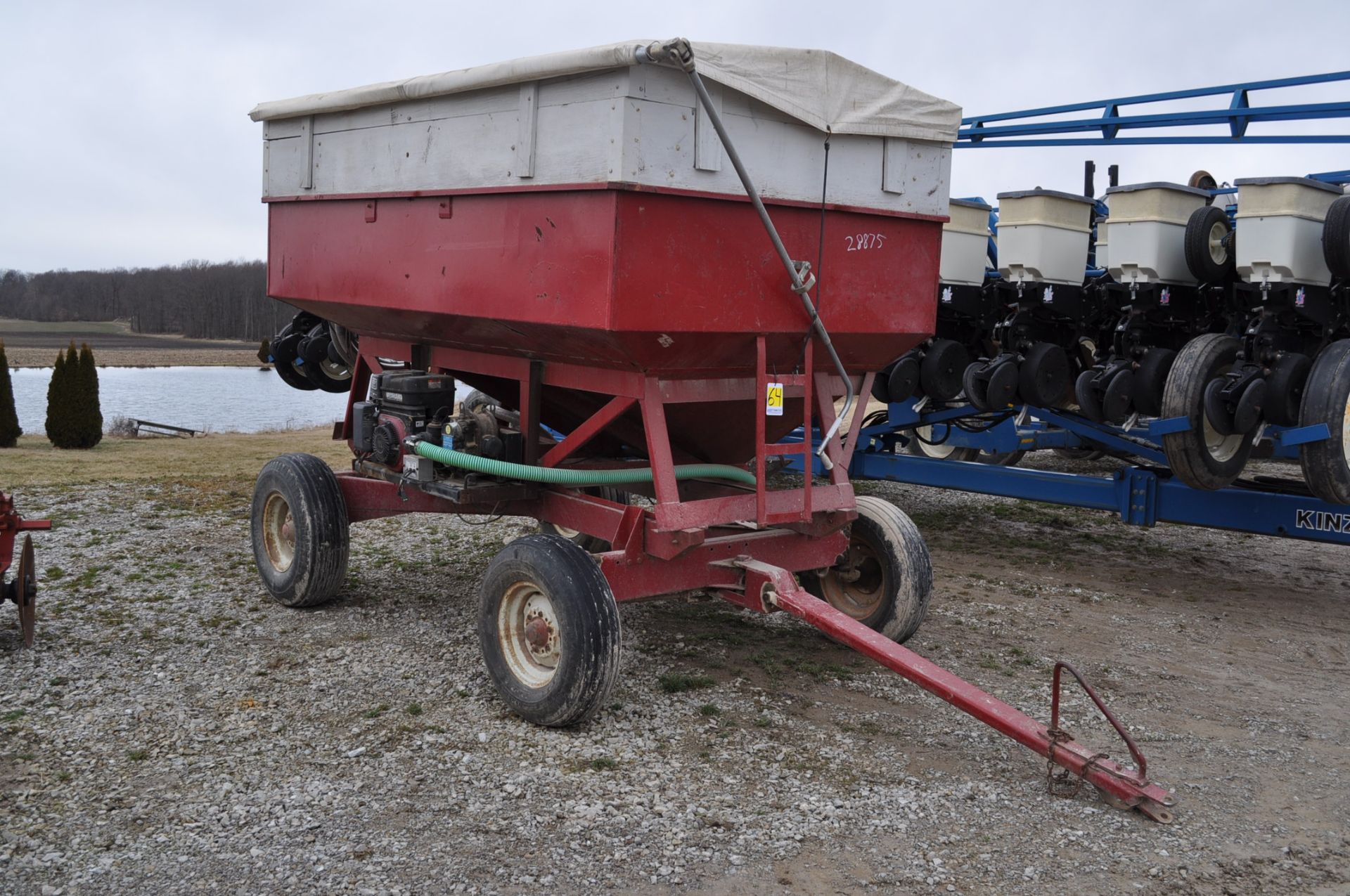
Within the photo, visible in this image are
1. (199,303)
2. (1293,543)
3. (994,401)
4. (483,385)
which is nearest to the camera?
(483,385)

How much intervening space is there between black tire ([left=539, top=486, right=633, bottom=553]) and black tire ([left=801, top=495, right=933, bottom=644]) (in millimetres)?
1310

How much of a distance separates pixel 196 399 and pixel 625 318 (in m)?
33.9

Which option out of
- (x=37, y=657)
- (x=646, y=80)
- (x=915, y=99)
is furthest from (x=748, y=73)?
(x=37, y=657)

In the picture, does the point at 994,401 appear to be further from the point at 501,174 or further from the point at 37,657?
the point at 37,657

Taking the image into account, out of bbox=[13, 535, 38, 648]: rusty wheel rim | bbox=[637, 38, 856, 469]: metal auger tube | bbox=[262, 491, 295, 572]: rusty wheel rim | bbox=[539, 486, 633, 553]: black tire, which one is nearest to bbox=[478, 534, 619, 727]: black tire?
bbox=[539, 486, 633, 553]: black tire

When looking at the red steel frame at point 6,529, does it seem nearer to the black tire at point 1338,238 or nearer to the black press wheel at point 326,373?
the black press wheel at point 326,373

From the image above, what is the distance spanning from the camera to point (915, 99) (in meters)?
5.14

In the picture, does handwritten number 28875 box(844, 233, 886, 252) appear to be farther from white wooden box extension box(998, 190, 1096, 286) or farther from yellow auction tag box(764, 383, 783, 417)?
white wooden box extension box(998, 190, 1096, 286)

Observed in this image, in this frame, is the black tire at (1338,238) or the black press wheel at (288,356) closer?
the black tire at (1338,238)

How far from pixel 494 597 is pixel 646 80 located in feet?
7.35

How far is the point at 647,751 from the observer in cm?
443

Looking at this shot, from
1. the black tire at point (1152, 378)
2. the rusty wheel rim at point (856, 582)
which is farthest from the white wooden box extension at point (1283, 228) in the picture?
the rusty wheel rim at point (856, 582)

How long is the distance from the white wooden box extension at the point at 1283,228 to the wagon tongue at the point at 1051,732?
3.80m

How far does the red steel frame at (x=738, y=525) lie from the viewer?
3996 millimetres
